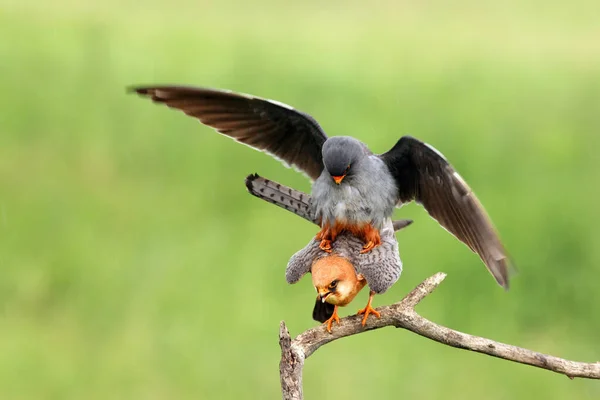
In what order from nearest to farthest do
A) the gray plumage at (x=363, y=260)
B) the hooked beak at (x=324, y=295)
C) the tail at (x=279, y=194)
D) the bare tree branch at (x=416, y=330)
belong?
the bare tree branch at (x=416, y=330)
the hooked beak at (x=324, y=295)
the gray plumage at (x=363, y=260)
the tail at (x=279, y=194)

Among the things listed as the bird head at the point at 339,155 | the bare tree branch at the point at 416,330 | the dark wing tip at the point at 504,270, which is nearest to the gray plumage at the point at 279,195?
the bird head at the point at 339,155

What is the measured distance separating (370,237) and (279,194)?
66 cm

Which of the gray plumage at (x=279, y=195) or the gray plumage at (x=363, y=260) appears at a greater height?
the gray plumage at (x=279, y=195)

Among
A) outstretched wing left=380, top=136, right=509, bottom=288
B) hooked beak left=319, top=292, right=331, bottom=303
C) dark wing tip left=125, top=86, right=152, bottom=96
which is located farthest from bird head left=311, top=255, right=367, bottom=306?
dark wing tip left=125, top=86, right=152, bottom=96

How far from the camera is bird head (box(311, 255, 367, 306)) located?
4.66m

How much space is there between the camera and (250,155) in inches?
564

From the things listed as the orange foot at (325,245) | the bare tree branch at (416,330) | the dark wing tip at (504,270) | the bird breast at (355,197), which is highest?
the bird breast at (355,197)

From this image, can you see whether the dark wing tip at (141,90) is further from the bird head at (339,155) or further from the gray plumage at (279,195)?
the bird head at (339,155)

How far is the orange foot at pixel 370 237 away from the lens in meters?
5.05

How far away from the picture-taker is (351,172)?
198 inches

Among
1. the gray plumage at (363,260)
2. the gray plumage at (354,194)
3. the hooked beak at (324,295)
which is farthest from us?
the gray plumage at (354,194)

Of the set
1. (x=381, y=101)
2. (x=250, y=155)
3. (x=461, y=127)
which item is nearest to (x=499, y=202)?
(x=461, y=127)

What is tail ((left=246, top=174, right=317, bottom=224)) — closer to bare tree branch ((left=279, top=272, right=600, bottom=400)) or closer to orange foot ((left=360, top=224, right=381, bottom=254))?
orange foot ((left=360, top=224, right=381, bottom=254))

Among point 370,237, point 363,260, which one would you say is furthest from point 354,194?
point 363,260
